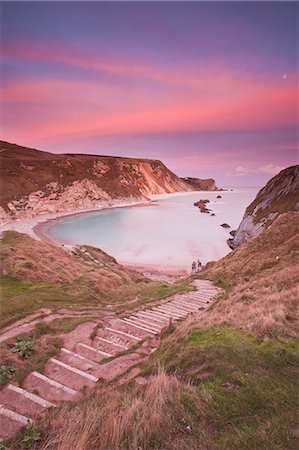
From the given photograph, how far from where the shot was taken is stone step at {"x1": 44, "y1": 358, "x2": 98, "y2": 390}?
7715mm

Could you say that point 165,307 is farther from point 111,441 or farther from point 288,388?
point 111,441

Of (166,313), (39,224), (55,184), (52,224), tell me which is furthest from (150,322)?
(55,184)

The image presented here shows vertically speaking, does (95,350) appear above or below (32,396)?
below

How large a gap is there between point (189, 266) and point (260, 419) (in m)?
37.4

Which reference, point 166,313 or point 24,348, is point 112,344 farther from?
point 166,313

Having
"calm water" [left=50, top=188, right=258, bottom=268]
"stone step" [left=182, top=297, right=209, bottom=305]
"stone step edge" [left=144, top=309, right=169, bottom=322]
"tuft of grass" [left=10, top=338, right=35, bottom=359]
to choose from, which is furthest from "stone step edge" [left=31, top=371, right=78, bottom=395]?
"calm water" [left=50, top=188, right=258, bottom=268]

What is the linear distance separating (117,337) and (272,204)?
36781 millimetres

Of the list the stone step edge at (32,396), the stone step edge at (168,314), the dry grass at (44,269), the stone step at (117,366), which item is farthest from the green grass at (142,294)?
the stone step edge at (32,396)

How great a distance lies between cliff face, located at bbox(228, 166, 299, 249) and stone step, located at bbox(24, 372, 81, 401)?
3250 centimetres

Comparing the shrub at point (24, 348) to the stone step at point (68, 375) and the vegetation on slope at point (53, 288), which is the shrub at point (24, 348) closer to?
the stone step at point (68, 375)

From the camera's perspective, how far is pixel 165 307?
51.7 feet

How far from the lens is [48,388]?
291 inches

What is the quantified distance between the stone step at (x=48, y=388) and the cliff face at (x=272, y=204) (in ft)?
107

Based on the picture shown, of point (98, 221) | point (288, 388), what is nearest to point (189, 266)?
point (288, 388)
